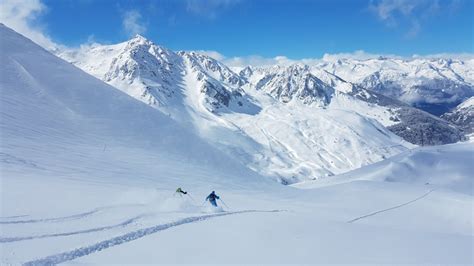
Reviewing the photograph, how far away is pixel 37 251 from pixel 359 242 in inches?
575

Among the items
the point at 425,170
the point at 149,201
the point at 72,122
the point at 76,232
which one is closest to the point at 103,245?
the point at 76,232

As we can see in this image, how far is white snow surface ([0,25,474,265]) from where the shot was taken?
16.3 metres

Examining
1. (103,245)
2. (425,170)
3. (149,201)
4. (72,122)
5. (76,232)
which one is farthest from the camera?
(425,170)

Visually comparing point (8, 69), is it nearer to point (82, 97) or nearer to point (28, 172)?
point (82, 97)

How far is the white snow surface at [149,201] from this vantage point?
16266 millimetres

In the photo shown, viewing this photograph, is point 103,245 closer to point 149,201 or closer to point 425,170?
point 149,201

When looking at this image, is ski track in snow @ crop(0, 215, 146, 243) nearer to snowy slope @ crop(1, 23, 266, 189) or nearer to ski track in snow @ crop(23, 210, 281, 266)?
ski track in snow @ crop(23, 210, 281, 266)

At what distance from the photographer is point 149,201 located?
29.1 metres

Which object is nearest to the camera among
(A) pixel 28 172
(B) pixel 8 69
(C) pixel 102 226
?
(C) pixel 102 226

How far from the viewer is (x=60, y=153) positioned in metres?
42.2

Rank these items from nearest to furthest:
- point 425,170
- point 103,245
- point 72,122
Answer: point 103,245 < point 72,122 < point 425,170

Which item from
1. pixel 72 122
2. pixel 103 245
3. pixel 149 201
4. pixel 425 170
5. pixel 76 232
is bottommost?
pixel 103 245

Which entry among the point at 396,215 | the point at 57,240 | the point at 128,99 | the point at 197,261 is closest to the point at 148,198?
the point at 57,240

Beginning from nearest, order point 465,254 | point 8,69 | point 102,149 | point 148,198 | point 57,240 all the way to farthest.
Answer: point 57,240, point 465,254, point 148,198, point 102,149, point 8,69
